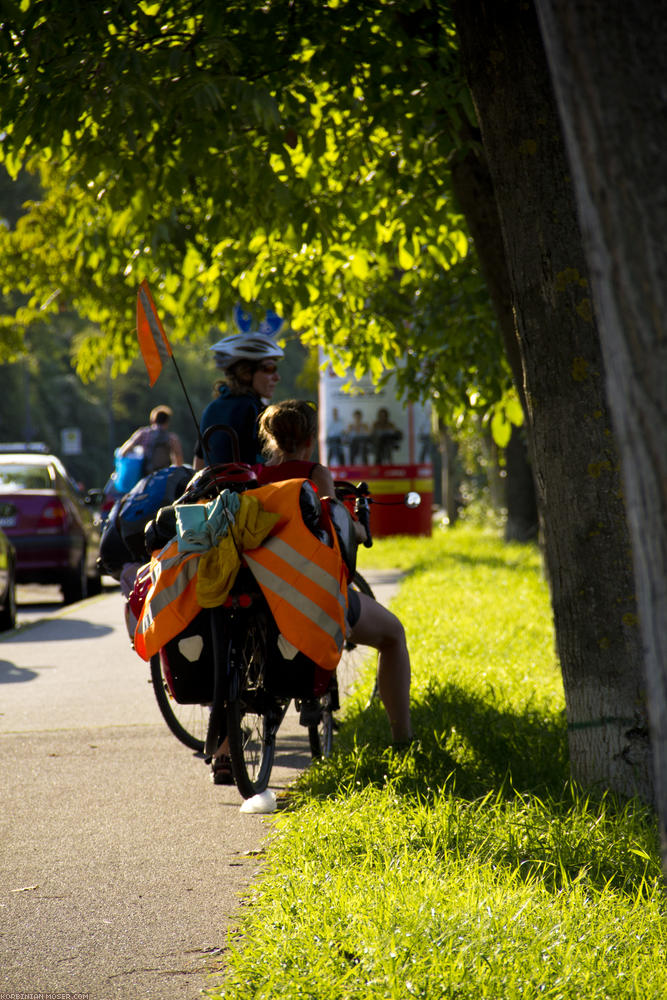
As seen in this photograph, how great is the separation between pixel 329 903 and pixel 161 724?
3787 mm

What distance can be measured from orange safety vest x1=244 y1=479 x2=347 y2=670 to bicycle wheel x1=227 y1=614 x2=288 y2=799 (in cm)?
32

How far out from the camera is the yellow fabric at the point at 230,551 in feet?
15.8

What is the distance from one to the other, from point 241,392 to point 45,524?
978 centimetres

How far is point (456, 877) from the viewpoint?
12.6 feet

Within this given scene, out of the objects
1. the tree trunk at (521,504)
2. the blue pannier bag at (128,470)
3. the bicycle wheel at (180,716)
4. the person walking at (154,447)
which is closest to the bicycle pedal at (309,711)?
the bicycle wheel at (180,716)

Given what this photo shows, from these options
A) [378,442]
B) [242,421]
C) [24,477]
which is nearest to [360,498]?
[242,421]

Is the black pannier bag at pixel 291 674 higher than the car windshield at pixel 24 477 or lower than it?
lower

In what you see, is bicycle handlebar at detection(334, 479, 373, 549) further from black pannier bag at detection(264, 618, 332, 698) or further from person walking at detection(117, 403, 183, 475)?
person walking at detection(117, 403, 183, 475)

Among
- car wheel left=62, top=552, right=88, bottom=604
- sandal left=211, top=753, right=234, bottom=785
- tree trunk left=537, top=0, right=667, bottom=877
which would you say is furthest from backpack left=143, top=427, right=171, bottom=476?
tree trunk left=537, top=0, right=667, bottom=877

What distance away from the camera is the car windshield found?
1569 centimetres

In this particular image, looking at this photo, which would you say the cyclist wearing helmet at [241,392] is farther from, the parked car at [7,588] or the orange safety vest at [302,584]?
the parked car at [7,588]

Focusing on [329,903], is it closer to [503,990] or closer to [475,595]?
[503,990]

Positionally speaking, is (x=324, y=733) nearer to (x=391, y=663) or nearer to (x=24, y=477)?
(x=391, y=663)

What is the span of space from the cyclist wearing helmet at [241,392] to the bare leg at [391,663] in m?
0.94
